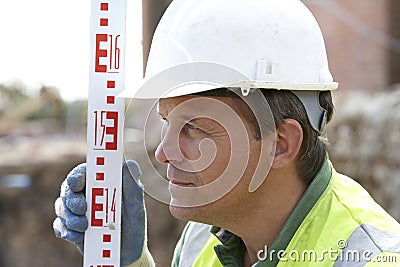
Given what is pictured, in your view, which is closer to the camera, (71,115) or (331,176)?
(331,176)

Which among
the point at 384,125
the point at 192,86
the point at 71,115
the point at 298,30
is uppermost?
the point at 298,30

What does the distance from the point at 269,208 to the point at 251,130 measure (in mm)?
247

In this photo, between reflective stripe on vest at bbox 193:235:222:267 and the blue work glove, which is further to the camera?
reflective stripe on vest at bbox 193:235:222:267

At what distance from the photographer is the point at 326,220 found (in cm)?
242

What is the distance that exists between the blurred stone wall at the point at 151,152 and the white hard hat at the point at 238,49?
319cm

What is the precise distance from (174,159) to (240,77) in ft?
1.00

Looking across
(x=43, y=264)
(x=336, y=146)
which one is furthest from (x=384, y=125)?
(x=43, y=264)

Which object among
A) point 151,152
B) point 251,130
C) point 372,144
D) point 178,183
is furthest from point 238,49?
point 151,152

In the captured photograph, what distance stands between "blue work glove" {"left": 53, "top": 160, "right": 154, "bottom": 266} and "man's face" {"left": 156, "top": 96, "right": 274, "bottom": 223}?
0.19 m

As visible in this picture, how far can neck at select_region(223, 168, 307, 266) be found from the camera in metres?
2.47

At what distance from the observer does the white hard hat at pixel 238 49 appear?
2.40 m

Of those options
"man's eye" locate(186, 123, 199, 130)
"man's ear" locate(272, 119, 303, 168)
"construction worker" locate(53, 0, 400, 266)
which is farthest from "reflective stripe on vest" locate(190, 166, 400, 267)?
"man's eye" locate(186, 123, 199, 130)

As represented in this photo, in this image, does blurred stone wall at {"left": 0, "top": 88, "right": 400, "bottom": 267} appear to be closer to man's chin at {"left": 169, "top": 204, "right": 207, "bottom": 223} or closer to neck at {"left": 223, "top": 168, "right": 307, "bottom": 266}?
neck at {"left": 223, "top": 168, "right": 307, "bottom": 266}

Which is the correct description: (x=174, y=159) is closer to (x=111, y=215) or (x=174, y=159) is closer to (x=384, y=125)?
(x=111, y=215)
